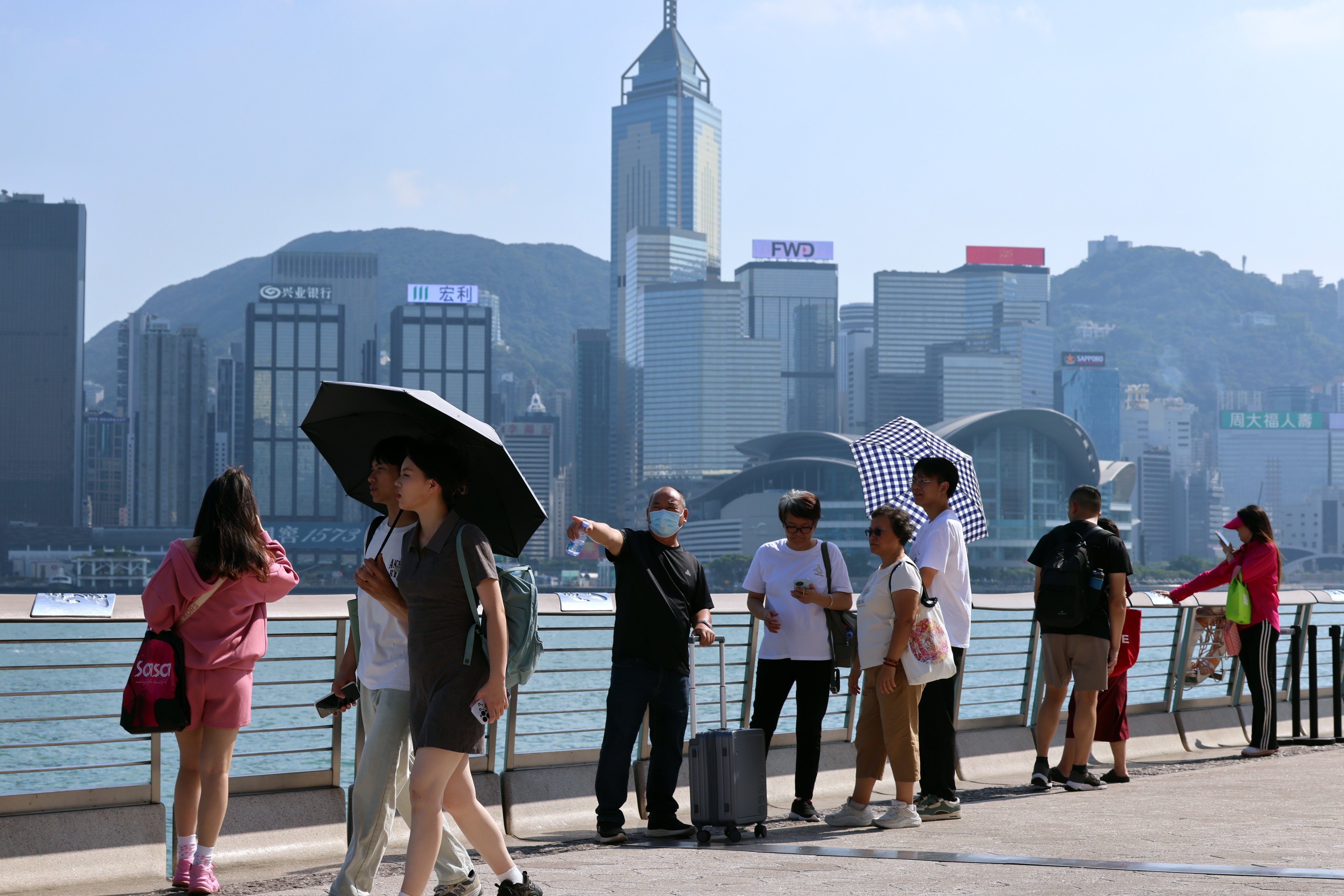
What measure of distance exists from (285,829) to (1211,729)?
23.6ft

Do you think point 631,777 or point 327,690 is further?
point 327,690

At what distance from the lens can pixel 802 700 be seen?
21.3 ft

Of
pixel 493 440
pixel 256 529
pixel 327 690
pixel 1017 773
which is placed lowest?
pixel 327 690

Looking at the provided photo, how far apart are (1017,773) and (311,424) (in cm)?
540

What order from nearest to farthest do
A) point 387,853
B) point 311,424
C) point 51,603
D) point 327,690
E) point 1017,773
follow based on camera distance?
point 311,424, point 51,603, point 387,853, point 1017,773, point 327,690

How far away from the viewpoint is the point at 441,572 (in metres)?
4.12

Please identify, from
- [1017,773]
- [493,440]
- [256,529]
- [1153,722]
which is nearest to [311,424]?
[256,529]

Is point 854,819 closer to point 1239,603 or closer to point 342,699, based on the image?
point 342,699

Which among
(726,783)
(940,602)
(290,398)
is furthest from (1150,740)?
(290,398)

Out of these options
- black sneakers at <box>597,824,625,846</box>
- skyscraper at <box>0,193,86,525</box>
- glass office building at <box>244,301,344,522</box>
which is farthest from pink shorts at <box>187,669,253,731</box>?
skyscraper at <box>0,193,86,525</box>

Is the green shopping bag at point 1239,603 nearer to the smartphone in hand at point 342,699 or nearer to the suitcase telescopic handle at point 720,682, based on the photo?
the suitcase telescopic handle at point 720,682

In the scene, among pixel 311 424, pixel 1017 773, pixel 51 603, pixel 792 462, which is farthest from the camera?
pixel 792 462

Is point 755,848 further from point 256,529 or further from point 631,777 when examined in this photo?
point 256,529

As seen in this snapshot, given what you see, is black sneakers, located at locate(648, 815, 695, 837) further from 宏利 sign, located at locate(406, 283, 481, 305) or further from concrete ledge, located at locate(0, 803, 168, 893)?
宏利 sign, located at locate(406, 283, 481, 305)
